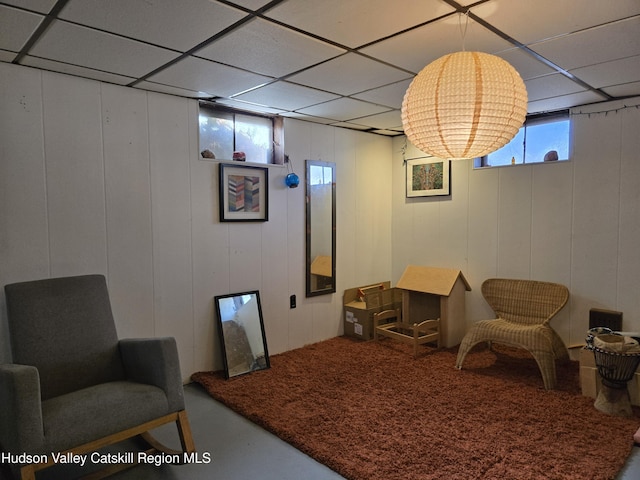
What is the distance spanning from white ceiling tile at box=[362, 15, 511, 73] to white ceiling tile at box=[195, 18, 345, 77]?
0.83 ft

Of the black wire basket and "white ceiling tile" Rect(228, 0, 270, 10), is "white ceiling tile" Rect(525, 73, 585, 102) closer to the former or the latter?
the black wire basket

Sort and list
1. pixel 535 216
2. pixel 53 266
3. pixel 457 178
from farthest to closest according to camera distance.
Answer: pixel 457 178, pixel 535 216, pixel 53 266

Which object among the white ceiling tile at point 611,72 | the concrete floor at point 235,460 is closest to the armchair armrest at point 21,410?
the concrete floor at point 235,460

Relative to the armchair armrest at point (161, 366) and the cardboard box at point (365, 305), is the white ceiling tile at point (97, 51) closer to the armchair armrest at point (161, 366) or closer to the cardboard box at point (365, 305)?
the armchair armrest at point (161, 366)

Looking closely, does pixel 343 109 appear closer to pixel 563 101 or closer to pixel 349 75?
pixel 349 75

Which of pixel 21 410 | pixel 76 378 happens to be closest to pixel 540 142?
pixel 76 378

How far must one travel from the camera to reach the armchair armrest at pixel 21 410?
176cm

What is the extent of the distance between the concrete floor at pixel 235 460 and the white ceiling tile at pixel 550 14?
2124mm

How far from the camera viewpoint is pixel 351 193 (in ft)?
14.6

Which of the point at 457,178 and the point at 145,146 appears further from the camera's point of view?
the point at 457,178

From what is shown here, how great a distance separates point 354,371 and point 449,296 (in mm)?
1146

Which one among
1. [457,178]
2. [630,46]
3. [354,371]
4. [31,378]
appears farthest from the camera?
[457,178]

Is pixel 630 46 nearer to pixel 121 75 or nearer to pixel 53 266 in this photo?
pixel 121 75

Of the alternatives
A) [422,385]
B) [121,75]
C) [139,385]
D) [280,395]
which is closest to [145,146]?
[121,75]
